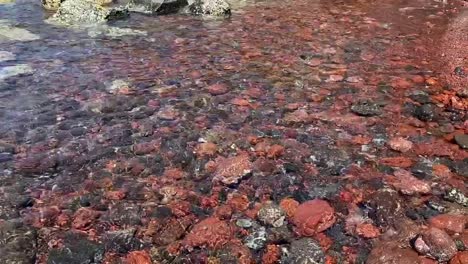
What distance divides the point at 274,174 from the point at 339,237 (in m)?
1.16

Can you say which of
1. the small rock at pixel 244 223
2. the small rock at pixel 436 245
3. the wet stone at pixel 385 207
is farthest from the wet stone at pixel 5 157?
the small rock at pixel 436 245

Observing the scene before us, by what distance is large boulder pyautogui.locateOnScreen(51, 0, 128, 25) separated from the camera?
10781mm

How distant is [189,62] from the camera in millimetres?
8234

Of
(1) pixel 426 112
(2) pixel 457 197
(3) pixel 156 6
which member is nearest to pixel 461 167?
(2) pixel 457 197

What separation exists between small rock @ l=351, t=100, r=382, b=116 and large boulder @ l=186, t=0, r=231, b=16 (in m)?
6.13

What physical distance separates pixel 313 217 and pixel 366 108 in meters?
2.70

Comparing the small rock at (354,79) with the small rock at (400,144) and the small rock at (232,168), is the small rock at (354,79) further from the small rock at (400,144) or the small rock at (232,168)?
the small rock at (232,168)

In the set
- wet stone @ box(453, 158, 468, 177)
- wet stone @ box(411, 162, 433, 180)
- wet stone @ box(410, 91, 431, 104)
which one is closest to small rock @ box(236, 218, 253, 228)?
wet stone @ box(411, 162, 433, 180)

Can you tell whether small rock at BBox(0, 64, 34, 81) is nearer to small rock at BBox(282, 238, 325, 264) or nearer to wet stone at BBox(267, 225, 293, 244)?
wet stone at BBox(267, 225, 293, 244)

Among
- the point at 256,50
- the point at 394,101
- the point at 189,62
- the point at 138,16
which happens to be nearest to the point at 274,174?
the point at 394,101

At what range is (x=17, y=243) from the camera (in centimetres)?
383

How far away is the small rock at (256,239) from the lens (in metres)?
3.93

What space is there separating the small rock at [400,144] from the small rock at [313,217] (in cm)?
153

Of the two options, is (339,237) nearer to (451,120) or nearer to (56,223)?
(56,223)
